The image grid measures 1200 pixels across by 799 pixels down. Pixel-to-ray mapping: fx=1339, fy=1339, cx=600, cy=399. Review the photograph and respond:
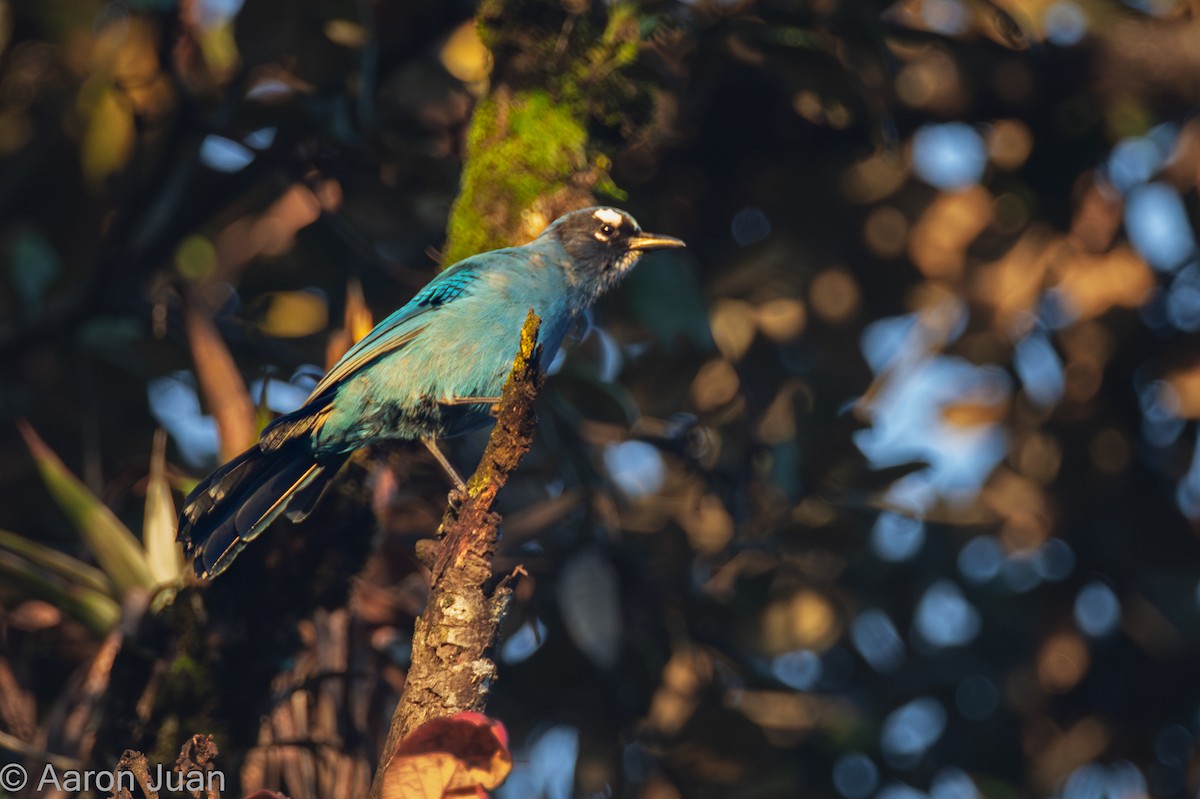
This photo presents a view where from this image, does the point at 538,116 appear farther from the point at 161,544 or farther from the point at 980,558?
the point at 980,558

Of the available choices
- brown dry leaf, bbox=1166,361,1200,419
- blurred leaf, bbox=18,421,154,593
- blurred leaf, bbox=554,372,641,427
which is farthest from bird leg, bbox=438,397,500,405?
brown dry leaf, bbox=1166,361,1200,419

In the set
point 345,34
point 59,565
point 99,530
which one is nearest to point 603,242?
point 345,34

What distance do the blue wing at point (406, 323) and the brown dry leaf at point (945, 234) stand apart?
8.72 ft

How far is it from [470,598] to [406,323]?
1.81 m

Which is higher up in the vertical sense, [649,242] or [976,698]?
[649,242]

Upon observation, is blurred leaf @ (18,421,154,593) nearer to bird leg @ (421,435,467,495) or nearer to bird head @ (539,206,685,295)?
bird leg @ (421,435,467,495)

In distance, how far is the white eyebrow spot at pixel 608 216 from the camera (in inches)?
205

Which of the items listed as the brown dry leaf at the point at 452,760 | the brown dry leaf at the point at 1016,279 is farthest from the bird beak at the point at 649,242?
the brown dry leaf at the point at 452,760

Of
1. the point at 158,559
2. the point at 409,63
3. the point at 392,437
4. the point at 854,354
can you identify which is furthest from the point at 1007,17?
the point at 158,559

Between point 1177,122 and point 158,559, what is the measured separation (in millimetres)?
5302

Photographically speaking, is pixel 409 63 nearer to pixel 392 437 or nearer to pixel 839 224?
pixel 392 437

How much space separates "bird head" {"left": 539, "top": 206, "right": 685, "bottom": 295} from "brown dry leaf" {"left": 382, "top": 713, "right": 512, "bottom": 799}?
8.83ft

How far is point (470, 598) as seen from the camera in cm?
309

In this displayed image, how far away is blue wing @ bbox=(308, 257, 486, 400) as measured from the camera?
450cm
